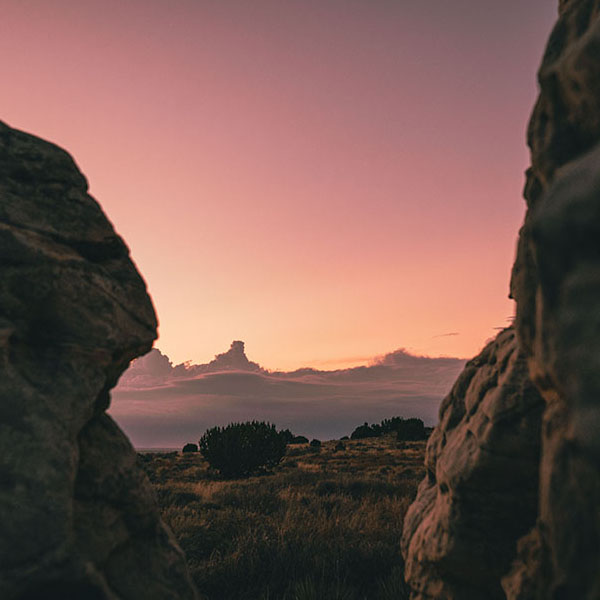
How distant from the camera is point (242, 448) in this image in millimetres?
20062

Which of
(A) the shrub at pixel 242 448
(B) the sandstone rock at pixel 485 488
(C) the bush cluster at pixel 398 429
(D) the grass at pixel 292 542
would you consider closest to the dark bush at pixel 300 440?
(C) the bush cluster at pixel 398 429

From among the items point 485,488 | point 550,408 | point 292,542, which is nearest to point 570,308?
point 550,408

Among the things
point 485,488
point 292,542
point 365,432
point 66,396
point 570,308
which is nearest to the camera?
point 570,308

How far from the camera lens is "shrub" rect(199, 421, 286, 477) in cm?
1980

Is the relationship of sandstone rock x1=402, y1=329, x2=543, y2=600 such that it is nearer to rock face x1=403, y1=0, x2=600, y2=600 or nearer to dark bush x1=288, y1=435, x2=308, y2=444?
rock face x1=403, y1=0, x2=600, y2=600

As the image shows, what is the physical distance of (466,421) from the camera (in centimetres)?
458

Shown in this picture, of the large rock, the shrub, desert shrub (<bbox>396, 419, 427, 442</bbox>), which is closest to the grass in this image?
the large rock

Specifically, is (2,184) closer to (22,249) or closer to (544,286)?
(22,249)

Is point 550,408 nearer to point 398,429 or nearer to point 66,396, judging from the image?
point 66,396

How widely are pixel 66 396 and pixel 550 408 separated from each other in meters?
3.19

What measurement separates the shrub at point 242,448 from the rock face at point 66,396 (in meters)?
16.1

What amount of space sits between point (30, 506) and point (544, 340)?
3187 mm

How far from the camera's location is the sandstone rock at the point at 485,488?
12.1 ft

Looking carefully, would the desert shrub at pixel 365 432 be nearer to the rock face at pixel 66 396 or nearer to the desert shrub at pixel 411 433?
the desert shrub at pixel 411 433
